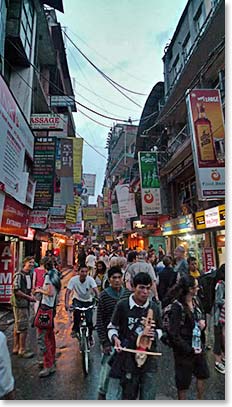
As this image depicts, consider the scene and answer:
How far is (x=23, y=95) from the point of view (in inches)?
501

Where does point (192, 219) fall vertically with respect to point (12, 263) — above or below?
above

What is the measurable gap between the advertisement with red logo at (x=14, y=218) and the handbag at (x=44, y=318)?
4015 millimetres

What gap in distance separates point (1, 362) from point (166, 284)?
4.97 m

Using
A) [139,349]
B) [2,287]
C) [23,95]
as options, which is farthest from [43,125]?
[139,349]

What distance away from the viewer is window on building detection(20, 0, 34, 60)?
36.9ft

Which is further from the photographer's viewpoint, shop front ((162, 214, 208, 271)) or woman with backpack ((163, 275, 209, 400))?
shop front ((162, 214, 208, 271))

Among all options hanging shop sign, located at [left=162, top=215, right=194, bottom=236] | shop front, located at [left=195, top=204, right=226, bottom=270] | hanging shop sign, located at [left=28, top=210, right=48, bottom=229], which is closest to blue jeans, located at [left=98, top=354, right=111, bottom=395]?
shop front, located at [left=195, top=204, right=226, bottom=270]

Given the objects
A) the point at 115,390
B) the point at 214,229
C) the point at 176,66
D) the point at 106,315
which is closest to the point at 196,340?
the point at 115,390

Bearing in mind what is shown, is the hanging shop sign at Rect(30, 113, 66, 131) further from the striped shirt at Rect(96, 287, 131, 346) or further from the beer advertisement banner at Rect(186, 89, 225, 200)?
the striped shirt at Rect(96, 287, 131, 346)

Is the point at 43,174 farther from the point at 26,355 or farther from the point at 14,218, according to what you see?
the point at 26,355

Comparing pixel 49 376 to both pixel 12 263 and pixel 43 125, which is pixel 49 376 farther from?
pixel 43 125

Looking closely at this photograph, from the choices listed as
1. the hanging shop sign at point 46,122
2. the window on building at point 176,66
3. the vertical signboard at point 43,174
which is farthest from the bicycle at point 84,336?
the window on building at point 176,66

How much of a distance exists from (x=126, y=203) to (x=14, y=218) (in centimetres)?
941

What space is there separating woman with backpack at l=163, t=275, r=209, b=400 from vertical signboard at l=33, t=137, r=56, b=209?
9115mm
